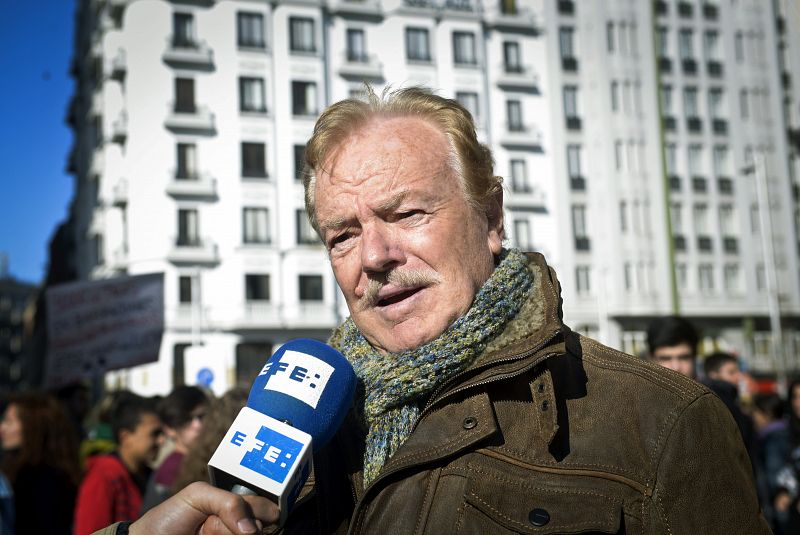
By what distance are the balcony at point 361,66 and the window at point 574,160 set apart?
9035 mm

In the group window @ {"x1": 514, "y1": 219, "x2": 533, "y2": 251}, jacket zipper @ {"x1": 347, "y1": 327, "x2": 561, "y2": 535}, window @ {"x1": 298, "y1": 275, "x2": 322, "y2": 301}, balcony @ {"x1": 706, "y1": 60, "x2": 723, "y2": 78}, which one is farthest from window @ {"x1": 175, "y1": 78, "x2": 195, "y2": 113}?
jacket zipper @ {"x1": 347, "y1": 327, "x2": 561, "y2": 535}

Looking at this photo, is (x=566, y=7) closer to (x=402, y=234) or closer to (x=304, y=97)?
(x=304, y=97)

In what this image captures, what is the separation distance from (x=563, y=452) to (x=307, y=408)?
57 cm

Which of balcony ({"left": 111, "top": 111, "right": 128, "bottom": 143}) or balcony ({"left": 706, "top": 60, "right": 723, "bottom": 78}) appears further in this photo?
balcony ({"left": 706, "top": 60, "right": 723, "bottom": 78})

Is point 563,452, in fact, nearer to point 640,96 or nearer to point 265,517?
point 265,517

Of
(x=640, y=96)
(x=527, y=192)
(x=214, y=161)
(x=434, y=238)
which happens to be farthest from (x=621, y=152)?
(x=434, y=238)

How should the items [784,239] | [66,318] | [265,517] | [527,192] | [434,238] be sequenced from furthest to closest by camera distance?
1. [784,239]
2. [527,192]
3. [66,318]
4. [434,238]
5. [265,517]

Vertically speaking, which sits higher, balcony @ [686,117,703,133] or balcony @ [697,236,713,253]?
balcony @ [686,117,703,133]

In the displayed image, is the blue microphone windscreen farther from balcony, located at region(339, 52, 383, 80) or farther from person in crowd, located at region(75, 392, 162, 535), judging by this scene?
balcony, located at region(339, 52, 383, 80)

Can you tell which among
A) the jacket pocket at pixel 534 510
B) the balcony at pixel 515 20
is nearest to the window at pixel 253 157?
the balcony at pixel 515 20

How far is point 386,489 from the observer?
6.48ft

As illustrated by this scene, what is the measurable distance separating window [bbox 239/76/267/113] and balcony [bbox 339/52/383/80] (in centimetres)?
332

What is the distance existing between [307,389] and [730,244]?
42.5 metres

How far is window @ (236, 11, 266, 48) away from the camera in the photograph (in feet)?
111
